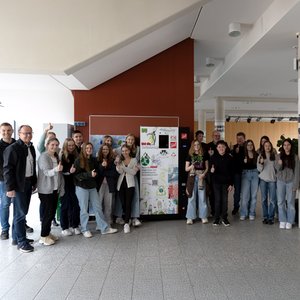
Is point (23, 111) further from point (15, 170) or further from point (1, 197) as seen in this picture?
point (15, 170)

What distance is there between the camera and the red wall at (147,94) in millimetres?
5637

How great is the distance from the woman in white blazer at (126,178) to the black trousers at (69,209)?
0.77m

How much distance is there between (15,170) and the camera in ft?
11.8

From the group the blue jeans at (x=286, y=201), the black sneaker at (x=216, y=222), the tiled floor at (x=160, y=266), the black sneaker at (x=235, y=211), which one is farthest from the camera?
the black sneaker at (x=235, y=211)

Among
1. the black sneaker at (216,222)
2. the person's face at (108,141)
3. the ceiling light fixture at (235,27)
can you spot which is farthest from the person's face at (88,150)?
the ceiling light fixture at (235,27)

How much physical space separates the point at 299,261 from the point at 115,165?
298 cm

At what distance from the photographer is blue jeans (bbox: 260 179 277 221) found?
489 centimetres

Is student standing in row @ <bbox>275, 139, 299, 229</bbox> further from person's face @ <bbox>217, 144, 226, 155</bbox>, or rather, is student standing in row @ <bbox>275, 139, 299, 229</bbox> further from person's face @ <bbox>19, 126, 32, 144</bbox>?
person's face @ <bbox>19, 126, 32, 144</bbox>

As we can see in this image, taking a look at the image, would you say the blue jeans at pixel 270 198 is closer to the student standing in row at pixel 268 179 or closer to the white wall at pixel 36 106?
the student standing in row at pixel 268 179

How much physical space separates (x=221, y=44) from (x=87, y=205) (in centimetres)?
459

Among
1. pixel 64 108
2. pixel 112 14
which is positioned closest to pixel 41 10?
pixel 112 14

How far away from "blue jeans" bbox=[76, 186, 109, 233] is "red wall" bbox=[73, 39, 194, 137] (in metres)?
1.74

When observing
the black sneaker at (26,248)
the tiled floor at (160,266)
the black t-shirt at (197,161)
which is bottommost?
the tiled floor at (160,266)

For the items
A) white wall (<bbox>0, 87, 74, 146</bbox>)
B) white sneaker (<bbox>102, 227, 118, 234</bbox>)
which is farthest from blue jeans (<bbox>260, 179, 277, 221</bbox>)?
white wall (<bbox>0, 87, 74, 146</bbox>)
